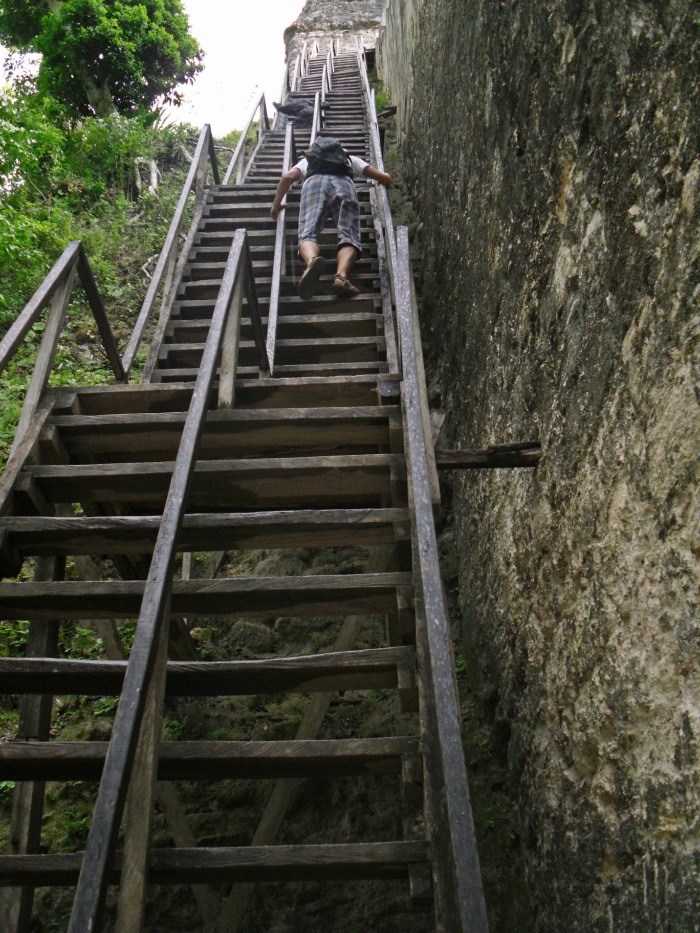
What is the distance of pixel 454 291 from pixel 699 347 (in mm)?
2788

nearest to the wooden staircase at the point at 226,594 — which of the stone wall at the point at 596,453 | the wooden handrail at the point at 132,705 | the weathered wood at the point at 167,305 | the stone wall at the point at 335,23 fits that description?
the wooden handrail at the point at 132,705

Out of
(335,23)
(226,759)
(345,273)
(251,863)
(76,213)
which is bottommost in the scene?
(251,863)

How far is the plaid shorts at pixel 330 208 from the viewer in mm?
4867

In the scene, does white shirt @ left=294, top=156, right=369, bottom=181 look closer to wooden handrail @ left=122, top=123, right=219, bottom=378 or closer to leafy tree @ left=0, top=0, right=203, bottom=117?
wooden handrail @ left=122, top=123, right=219, bottom=378

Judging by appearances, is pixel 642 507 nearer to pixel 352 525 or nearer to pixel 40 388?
pixel 352 525

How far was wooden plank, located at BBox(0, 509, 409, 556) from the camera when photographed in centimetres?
243

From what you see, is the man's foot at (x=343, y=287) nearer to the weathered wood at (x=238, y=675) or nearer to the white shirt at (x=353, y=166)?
the white shirt at (x=353, y=166)

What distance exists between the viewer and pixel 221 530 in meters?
2.48

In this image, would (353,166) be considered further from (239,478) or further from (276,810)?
(276,810)

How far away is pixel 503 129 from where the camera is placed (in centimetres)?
295

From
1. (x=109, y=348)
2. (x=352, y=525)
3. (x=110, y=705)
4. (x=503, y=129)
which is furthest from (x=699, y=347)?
(x=110, y=705)

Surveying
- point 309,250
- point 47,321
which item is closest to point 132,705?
point 47,321

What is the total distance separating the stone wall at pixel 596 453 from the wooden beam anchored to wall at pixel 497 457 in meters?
0.07

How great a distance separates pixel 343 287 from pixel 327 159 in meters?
1.35
